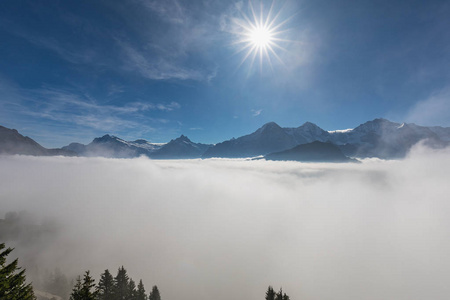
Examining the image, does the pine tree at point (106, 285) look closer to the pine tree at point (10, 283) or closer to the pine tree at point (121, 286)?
the pine tree at point (121, 286)

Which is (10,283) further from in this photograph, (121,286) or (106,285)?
(121,286)

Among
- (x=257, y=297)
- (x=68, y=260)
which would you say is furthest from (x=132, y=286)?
(x=257, y=297)

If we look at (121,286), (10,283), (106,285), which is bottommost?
(121,286)

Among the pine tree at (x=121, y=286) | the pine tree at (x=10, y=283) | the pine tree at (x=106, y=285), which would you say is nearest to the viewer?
the pine tree at (x=10, y=283)

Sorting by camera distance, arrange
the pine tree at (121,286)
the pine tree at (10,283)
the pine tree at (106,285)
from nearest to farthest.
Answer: the pine tree at (10,283) < the pine tree at (106,285) < the pine tree at (121,286)

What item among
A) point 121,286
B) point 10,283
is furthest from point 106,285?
point 10,283

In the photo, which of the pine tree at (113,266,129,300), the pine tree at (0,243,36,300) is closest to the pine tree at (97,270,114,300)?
the pine tree at (113,266,129,300)

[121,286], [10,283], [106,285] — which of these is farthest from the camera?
[121,286]

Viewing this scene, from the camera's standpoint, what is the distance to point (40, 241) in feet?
634

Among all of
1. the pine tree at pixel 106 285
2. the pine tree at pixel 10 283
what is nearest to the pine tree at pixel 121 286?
the pine tree at pixel 106 285

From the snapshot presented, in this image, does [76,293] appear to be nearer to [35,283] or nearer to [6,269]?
[6,269]

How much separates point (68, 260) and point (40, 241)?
174ft

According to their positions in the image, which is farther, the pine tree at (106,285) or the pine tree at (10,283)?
the pine tree at (106,285)

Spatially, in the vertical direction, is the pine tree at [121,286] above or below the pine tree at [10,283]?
below
